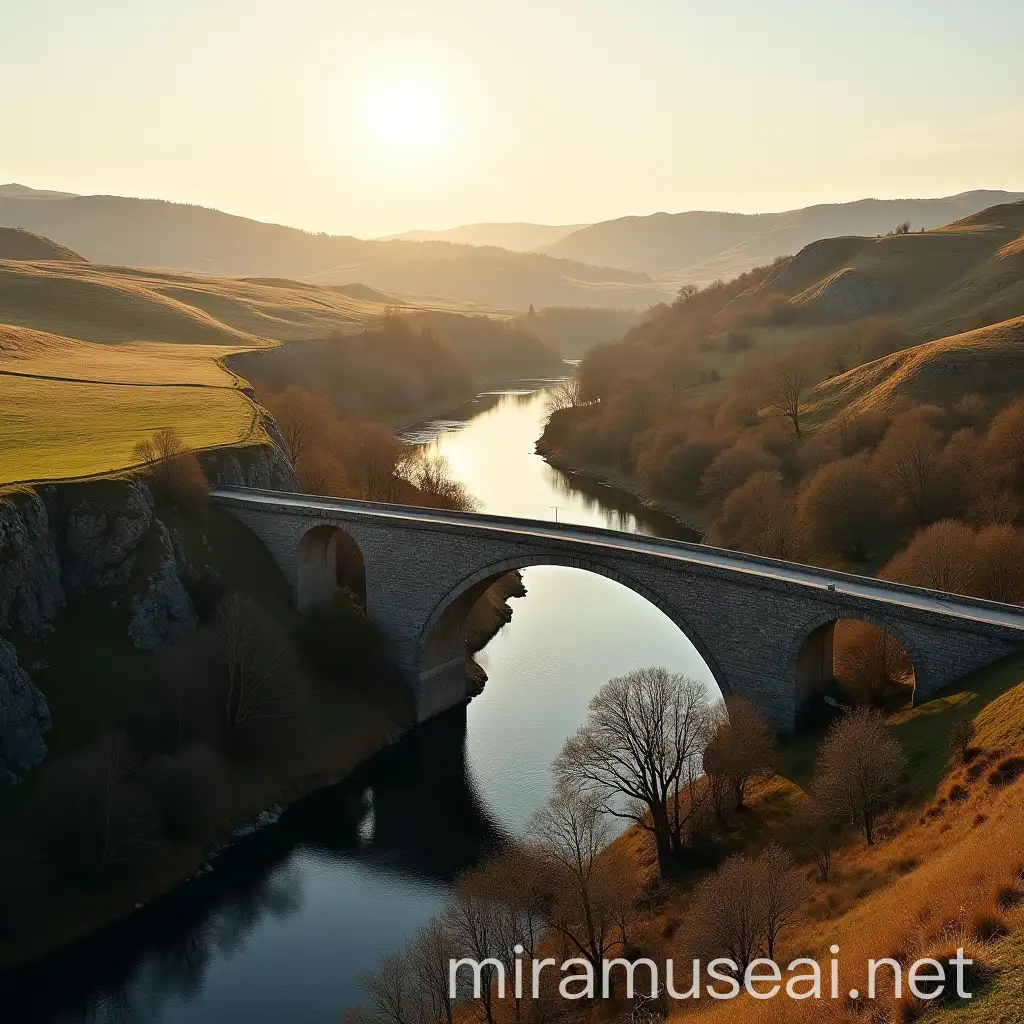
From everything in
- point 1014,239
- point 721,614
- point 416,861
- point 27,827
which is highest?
point 1014,239

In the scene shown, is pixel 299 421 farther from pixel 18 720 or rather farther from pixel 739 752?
pixel 739 752

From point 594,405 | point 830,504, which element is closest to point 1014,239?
point 594,405

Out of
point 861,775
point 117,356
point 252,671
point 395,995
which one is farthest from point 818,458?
point 117,356

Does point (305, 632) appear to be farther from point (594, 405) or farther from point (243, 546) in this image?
point (594, 405)

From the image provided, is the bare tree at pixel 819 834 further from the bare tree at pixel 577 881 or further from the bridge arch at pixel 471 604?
the bridge arch at pixel 471 604

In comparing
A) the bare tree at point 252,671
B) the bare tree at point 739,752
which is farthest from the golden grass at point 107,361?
the bare tree at point 739,752

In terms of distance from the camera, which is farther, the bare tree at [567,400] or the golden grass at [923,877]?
the bare tree at [567,400]
